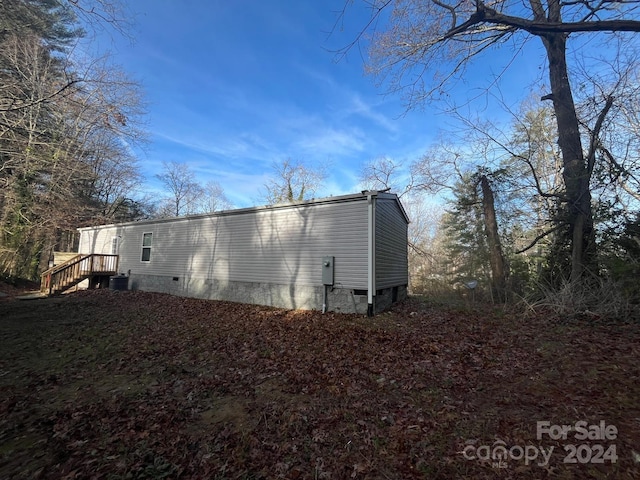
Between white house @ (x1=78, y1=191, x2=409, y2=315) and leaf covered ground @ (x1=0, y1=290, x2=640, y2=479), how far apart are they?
194 cm

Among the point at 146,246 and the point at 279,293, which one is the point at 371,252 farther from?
the point at 146,246

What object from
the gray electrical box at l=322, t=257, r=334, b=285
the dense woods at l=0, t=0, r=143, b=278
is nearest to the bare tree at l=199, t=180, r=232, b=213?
the dense woods at l=0, t=0, r=143, b=278

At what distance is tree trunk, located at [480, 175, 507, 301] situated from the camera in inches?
412

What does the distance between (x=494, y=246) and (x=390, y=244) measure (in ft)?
13.4

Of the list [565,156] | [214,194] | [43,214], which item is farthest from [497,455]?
[214,194]

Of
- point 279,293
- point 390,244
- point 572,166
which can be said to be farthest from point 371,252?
point 572,166

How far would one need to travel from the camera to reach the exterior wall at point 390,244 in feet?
27.9

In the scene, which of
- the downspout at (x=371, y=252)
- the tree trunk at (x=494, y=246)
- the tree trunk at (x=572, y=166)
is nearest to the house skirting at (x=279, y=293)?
the downspout at (x=371, y=252)

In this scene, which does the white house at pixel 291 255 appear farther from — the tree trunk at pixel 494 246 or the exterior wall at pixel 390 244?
the tree trunk at pixel 494 246

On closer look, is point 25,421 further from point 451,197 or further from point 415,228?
point 415,228

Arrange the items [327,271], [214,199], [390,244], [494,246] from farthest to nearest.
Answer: [214,199], [494,246], [390,244], [327,271]

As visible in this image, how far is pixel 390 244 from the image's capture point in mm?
9898

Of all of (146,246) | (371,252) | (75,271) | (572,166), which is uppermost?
(572,166)

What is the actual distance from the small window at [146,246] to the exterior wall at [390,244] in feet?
38.5
